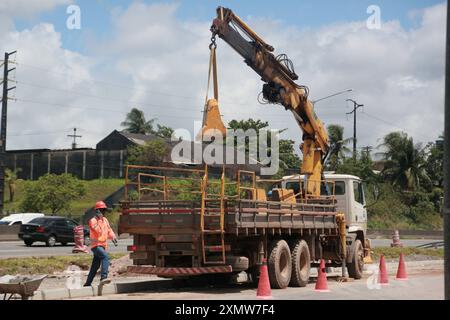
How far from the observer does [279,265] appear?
15.0 metres

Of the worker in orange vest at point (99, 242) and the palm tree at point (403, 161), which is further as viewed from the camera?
the palm tree at point (403, 161)

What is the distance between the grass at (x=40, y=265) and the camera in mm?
17969

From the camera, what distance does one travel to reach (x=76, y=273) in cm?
1781

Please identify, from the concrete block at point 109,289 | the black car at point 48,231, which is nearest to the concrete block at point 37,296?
the concrete block at point 109,289

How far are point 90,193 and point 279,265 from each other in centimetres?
5928

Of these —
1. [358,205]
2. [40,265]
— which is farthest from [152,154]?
[40,265]

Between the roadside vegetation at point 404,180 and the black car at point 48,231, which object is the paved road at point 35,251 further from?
the roadside vegetation at point 404,180

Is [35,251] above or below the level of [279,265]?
below

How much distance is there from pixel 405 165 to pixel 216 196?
56.7 meters

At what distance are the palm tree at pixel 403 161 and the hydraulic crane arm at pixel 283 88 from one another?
50.4m

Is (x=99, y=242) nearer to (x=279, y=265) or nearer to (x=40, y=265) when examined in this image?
(x=279, y=265)

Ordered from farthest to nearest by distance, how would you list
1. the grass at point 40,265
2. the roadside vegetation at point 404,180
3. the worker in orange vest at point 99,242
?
the roadside vegetation at point 404,180
the grass at point 40,265
the worker in orange vest at point 99,242
